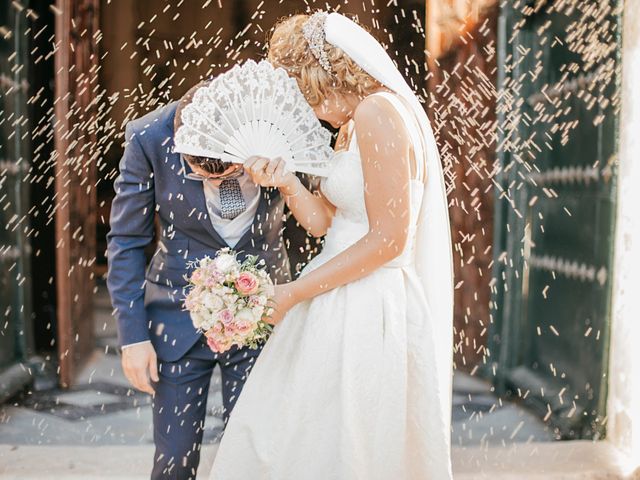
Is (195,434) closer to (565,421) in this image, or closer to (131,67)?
(565,421)

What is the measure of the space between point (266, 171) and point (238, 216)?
200mm

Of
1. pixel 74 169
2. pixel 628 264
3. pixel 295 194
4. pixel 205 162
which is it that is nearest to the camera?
pixel 205 162

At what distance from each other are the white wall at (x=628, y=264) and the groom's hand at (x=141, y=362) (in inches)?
96.3

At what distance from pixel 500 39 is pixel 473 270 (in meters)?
1.52

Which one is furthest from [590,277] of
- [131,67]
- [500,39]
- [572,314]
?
[131,67]

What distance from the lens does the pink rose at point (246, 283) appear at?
7.45ft

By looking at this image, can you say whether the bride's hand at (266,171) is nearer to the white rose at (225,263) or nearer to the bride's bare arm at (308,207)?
the bride's bare arm at (308,207)

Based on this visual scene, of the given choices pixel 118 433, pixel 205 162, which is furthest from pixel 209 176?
pixel 118 433

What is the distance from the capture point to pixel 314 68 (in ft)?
7.76

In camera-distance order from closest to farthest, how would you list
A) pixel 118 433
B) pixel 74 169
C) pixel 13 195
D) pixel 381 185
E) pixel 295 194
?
pixel 381 185 < pixel 295 194 < pixel 118 433 < pixel 13 195 < pixel 74 169

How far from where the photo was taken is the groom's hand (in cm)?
243

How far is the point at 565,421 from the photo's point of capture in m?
4.32

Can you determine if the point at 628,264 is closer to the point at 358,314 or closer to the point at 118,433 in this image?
the point at 358,314

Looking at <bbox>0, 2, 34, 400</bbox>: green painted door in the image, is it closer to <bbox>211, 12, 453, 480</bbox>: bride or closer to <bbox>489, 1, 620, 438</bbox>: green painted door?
<bbox>211, 12, 453, 480</bbox>: bride
